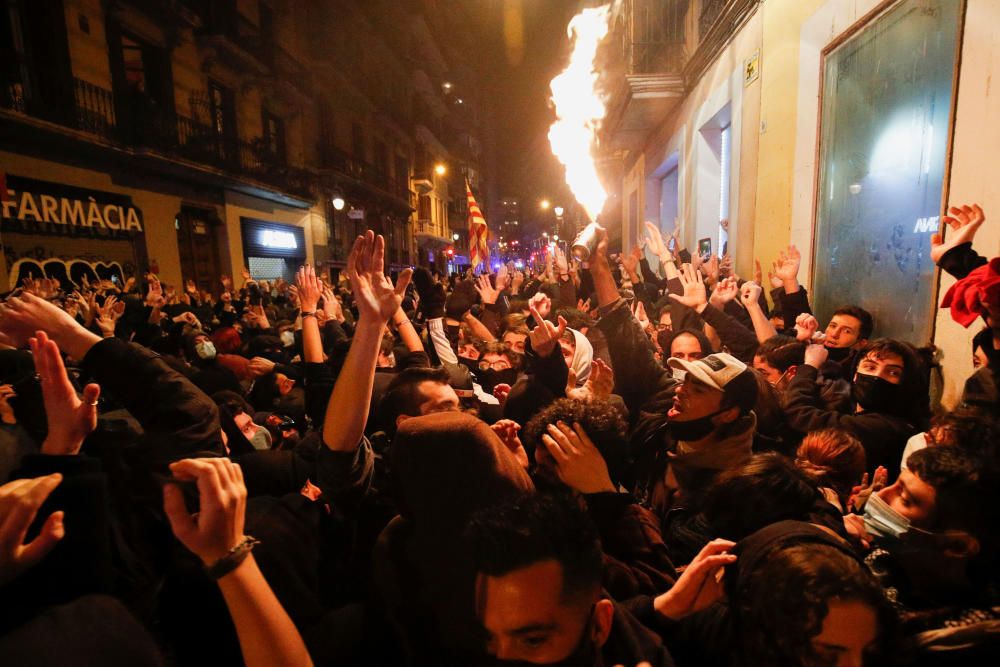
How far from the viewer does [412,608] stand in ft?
4.87

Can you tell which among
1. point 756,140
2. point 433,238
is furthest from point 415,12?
point 756,140

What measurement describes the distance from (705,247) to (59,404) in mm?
9630

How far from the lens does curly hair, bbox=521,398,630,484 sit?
6.75 feet

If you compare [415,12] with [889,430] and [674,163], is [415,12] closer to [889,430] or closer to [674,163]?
[674,163]

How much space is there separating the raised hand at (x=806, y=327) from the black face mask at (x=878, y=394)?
1.13 metres

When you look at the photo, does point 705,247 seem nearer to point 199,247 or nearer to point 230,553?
point 230,553

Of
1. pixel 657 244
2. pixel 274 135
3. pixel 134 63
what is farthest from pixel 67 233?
pixel 657 244

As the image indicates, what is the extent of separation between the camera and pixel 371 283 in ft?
6.28

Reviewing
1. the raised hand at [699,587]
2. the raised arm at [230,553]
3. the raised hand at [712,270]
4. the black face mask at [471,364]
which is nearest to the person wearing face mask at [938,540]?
the raised hand at [699,587]

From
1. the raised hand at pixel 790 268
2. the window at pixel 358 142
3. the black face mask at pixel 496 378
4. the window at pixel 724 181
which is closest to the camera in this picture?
the black face mask at pixel 496 378

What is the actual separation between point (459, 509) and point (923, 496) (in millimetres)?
1526

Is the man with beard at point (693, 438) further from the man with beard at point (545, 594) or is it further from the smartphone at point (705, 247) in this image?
the smartphone at point (705, 247)

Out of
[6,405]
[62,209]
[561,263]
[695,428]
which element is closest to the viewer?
[695,428]

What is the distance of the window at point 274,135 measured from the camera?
811 inches
